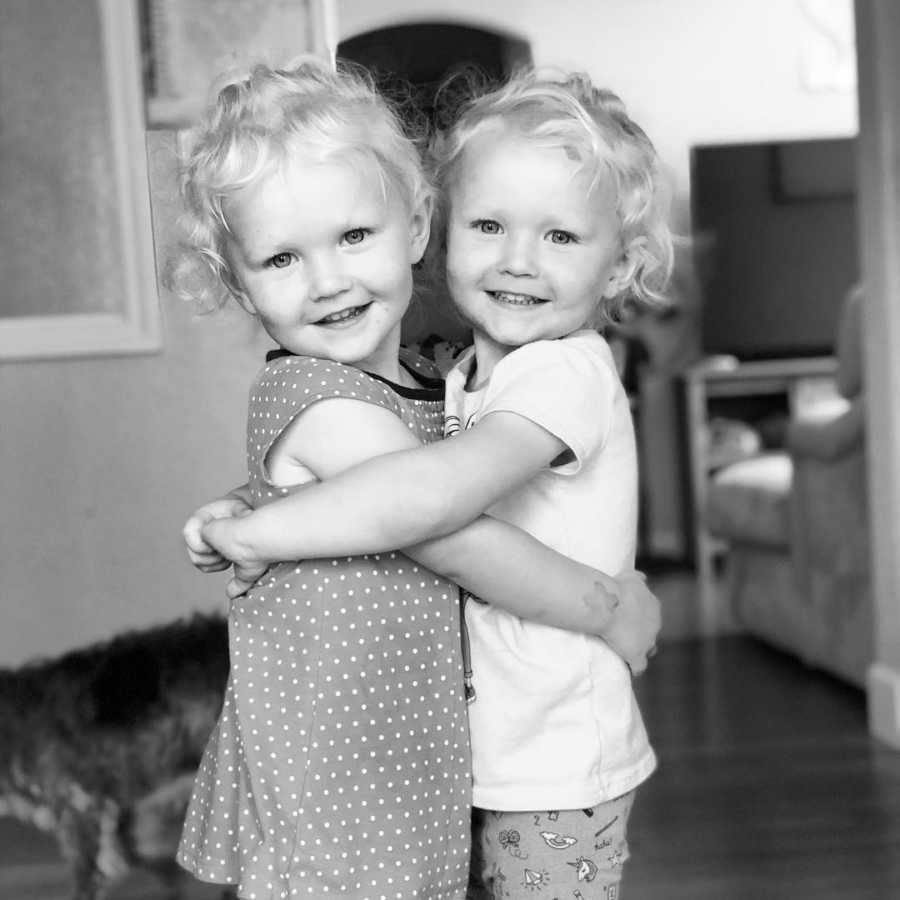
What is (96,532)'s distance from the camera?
92.8 inches

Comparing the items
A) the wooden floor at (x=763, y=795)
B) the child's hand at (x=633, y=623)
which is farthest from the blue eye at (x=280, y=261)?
the wooden floor at (x=763, y=795)

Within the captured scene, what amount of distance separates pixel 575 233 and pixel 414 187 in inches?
5.0

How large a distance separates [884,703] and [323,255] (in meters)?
2.47

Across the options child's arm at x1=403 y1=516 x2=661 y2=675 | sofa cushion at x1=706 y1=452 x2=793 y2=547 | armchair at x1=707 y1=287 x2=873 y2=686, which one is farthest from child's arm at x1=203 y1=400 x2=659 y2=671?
sofa cushion at x1=706 y1=452 x2=793 y2=547

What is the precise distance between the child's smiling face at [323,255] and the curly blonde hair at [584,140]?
0.10 metres

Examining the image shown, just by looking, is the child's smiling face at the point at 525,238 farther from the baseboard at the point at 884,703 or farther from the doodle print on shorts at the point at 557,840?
the baseboard at the point at 884,703

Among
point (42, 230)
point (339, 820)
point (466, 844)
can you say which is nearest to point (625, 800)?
point (466, 844)

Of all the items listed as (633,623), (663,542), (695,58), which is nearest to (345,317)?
(633,623)

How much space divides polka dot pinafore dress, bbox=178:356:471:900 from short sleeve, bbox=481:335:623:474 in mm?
89

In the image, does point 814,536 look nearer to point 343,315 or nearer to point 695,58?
point 343,315

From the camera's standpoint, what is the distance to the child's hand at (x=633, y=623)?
43.5 inches

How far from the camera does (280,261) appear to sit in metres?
1.02

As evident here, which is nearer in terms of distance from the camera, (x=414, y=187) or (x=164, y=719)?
(x=414, y=187)

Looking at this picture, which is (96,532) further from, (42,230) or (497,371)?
(497,371)
